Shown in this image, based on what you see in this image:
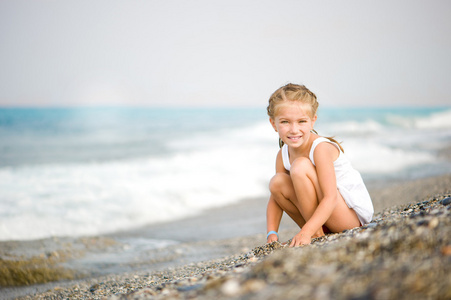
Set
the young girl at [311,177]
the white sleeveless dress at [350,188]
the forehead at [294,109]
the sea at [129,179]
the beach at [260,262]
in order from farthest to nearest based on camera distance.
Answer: the sea at [129,179]
the white sleeveless dress at [350,188]
the forehead at [294,109]
the young girl at [311,177]
the beach at [260,262]

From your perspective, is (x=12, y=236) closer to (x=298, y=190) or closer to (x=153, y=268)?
(x=153, y=268)

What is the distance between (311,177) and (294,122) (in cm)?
50

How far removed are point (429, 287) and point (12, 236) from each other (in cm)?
674

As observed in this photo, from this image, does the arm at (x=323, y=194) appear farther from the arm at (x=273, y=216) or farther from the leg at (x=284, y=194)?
the arm at (x=273, y=216)

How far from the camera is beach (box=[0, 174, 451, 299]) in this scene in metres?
1.70

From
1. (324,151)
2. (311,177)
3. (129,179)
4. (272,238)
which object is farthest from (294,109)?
(129,179)

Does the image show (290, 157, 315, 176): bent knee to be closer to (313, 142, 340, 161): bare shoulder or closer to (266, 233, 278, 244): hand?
(313, 142, 340, 161): bare shoulder

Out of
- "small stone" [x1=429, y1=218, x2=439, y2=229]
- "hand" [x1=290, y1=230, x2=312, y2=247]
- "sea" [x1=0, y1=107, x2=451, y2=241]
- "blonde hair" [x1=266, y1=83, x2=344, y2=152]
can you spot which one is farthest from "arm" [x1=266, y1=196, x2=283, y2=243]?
"sea" [x1=0, y1=107, x2=451, y2=241]

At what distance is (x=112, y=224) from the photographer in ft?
23.7

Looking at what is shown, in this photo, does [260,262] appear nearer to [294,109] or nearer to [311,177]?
[311,177]

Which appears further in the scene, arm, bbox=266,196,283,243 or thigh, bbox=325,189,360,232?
arm, bbox=266,196,283,243

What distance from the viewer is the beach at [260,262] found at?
1696mm

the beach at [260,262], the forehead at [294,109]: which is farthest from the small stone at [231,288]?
the forehead at [294,109]

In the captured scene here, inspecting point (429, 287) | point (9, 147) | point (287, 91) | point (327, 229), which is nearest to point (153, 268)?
point (327, 229)
